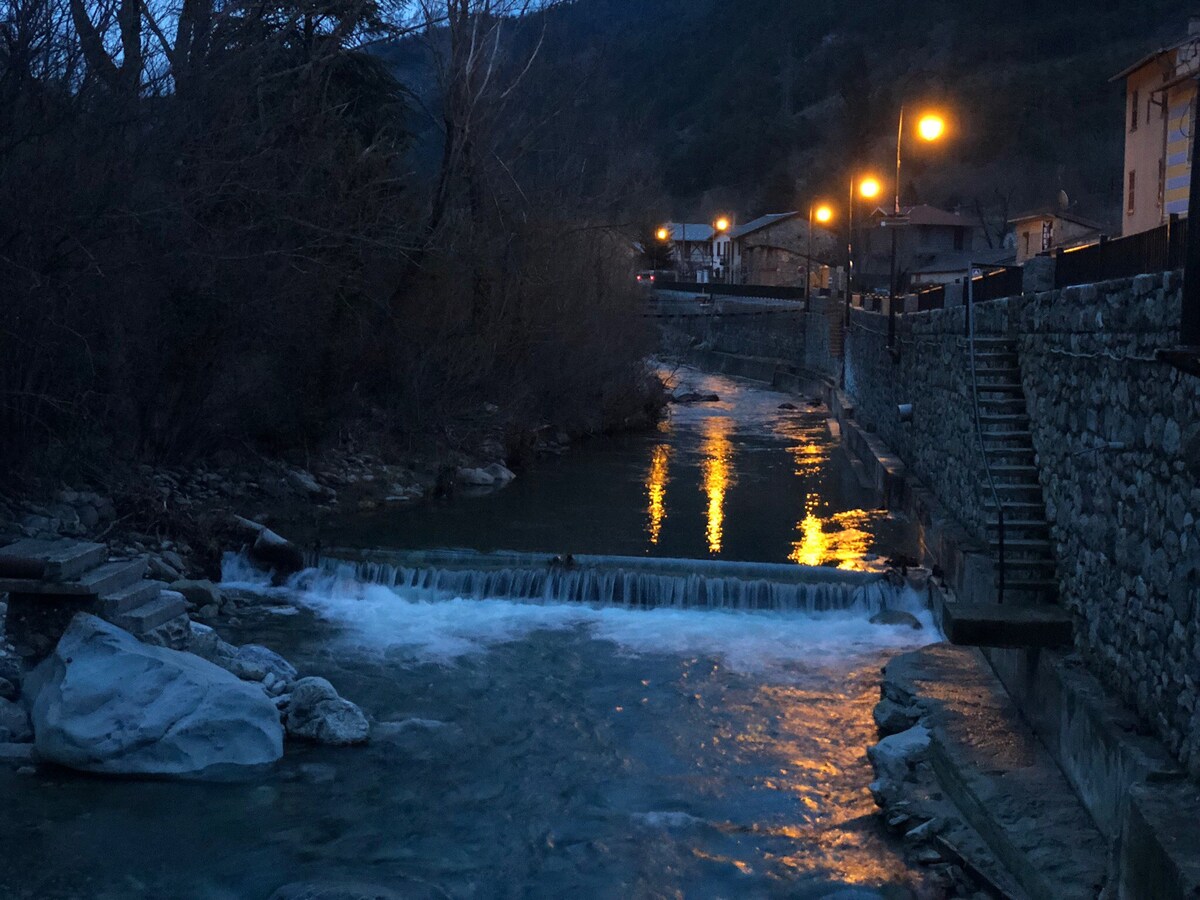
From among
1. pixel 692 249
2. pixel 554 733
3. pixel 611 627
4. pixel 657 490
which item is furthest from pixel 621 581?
pixel 692 249

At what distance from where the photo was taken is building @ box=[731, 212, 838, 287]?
83.9m

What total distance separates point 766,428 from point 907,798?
2461cm

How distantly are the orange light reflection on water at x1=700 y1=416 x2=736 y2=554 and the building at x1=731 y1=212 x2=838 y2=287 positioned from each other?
4960cm

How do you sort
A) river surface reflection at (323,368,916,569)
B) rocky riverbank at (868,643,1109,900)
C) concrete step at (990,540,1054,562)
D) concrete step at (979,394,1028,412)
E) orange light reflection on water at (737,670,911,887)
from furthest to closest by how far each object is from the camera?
1. river surface reflection at (323,368,916,569)
2. concrete step at (979,394,1028,412)
3. concrete step at (990,540,1054,562)
4. orange light reflection on water at (737,670,911,887)
5. rocky riverbank at (868,643,1109,900)

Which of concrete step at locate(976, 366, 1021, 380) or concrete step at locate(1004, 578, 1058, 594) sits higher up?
concrete step at locate(976, 366, 1021, 380)

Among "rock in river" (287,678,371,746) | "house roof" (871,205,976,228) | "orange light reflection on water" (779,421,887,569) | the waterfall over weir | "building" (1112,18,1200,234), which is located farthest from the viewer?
"house roof" (871,205,976,228)

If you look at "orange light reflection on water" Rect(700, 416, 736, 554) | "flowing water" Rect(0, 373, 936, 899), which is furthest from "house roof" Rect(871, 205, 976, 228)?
"flowing water" Rect(0, 373, 936, 899)

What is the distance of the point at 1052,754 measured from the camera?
850 centimetres

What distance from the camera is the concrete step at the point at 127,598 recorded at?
9539 millimetres

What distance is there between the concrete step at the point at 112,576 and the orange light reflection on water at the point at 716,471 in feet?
27.6

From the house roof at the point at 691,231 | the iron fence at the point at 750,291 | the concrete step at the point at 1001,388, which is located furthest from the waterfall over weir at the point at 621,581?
the house roof at the point at 691,231

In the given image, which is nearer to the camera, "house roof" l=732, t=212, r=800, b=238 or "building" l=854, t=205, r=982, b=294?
"building" l=854, t=205, r=982, b=294

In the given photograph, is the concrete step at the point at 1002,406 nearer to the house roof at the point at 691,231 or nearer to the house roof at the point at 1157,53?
the house roof at the point at 1157,53

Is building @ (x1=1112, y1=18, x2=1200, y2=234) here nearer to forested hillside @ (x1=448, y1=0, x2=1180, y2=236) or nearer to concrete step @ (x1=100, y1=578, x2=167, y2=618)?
concrete step @ (x1=100, y1=578, x2=167, y2=618)
